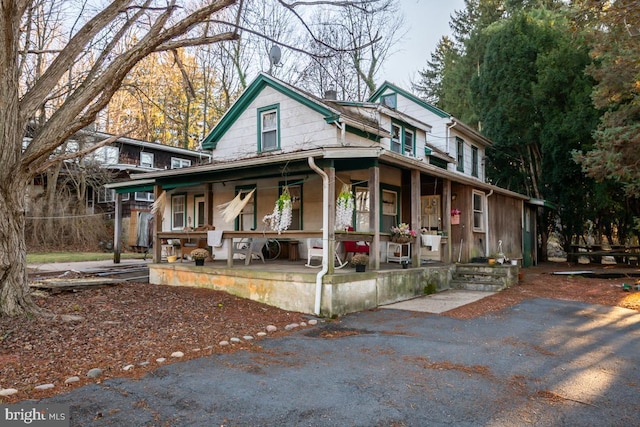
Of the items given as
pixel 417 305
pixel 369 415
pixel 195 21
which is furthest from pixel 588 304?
pixel 195 21

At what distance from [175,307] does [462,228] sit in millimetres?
8682

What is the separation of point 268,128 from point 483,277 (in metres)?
7.43

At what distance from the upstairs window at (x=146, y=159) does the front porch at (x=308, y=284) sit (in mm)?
16712

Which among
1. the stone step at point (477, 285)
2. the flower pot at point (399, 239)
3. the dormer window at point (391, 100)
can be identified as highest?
the dormer window at point (391, 100)

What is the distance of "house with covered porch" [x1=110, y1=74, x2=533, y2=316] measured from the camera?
8102mm

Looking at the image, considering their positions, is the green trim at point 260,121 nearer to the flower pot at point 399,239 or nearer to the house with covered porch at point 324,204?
the house with covered porch at point 324,204

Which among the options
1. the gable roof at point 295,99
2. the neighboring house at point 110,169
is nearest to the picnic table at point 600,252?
the gable roof at point 295,99


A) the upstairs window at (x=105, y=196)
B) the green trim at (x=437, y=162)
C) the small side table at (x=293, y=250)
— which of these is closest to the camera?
the small side table at (x=293, y=250)

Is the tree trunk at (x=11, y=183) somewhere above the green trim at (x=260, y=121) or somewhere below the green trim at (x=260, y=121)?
below

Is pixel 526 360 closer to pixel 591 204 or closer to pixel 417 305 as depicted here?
pixel 417 305

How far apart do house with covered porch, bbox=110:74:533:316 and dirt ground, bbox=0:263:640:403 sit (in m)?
1.04

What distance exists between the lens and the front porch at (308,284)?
25.3 feet

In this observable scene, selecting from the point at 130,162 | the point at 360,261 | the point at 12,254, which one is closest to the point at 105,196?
the point at 130,162

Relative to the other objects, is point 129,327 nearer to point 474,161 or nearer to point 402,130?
point 402,130
